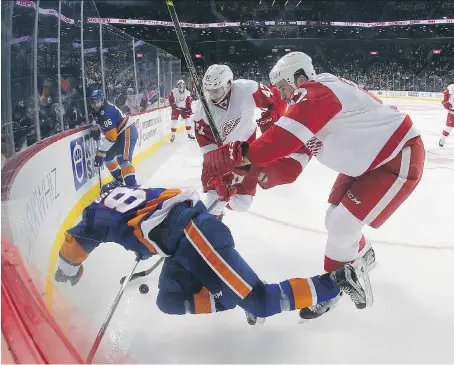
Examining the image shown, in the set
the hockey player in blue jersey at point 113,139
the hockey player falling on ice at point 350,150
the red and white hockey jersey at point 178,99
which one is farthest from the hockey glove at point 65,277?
the red and white hockey jersey at point 178,99

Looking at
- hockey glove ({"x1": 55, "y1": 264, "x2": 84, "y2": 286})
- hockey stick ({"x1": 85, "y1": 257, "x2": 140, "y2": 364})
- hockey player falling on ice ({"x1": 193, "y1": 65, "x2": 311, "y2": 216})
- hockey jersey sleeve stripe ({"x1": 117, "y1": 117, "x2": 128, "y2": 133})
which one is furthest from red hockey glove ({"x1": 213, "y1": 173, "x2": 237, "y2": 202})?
hockey jersey sleeve stripe ({"x1": 117, "y1": 117, "x2": 128, "y2": 133})

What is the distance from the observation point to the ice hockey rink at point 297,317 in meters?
1.47

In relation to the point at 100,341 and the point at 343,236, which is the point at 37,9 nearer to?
the point at 100,341

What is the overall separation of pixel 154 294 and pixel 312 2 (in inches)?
812

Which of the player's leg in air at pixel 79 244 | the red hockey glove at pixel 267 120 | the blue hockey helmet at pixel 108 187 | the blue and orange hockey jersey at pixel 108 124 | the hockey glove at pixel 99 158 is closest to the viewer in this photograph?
the player's leg in air at pixel 79 244

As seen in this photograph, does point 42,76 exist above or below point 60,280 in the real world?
above

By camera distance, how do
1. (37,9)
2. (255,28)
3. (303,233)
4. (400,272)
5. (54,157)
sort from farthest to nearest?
(255,28) < (303,233) < (54,157) < (400,272) < (37,9)

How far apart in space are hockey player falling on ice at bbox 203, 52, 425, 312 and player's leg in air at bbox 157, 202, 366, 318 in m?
0.21

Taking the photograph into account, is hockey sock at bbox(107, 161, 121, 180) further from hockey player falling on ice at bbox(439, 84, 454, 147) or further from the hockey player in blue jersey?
hockey player falling on ice at bbox(439, 84, 454, 147)

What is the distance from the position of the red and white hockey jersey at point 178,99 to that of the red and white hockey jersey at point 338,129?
591 centimetres

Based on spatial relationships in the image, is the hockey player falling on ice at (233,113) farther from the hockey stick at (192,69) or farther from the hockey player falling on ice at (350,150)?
the hockey player falling on ice at (350,150)

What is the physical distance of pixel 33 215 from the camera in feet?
5.42

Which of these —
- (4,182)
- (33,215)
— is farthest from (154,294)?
(4,182)

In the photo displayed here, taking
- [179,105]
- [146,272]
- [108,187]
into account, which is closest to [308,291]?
[146,272]
